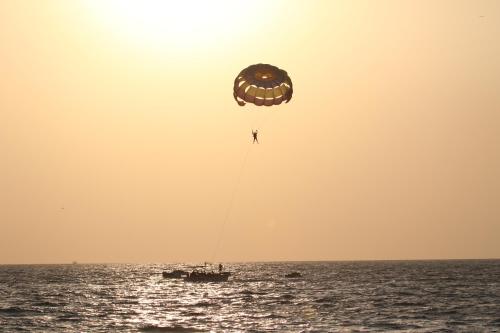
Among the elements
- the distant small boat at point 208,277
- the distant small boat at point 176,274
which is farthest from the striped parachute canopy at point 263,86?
the distant small boat at point 176,274

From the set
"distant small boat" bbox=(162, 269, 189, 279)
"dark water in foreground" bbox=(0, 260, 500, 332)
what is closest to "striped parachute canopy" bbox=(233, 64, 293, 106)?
"dark water in foreground" bbox=(0, 260, 500, 332)

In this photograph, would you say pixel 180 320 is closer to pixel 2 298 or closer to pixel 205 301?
pixel 205 301

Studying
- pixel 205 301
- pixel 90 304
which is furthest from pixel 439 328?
pixel 90 304

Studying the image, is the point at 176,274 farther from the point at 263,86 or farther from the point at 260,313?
the point at 263,86

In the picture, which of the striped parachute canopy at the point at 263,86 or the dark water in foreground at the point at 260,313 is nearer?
the dark water in foreground at the point at 260,313

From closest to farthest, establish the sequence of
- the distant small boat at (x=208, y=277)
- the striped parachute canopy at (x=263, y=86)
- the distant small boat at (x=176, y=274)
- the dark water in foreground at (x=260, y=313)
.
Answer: the dark water in foreground at (x=260, y=313) → the striped parachute canopy at (x=263, y=86) → the distant small boat at (x=208, y=277) → the distant small boat at (x=176, y=274)

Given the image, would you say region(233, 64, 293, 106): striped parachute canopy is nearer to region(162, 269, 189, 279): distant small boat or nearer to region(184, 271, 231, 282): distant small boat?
region(184, 271, 231, 282): distant small boat

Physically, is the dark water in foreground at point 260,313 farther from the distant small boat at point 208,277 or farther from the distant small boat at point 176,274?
the distant small boat at point 176,274

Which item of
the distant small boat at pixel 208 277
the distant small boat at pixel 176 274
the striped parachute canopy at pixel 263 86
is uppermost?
the striped parachute canopy at pixel 263 86

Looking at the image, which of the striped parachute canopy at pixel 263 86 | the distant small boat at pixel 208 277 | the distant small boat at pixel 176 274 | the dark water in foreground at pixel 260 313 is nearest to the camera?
the dark water in foreground at pixel 260 313

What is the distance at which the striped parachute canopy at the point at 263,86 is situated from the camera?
50438 millimetres

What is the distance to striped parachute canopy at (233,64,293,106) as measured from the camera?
50.4 meters

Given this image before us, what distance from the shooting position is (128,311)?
6238cm

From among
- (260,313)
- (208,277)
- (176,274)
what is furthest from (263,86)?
(176,274)
